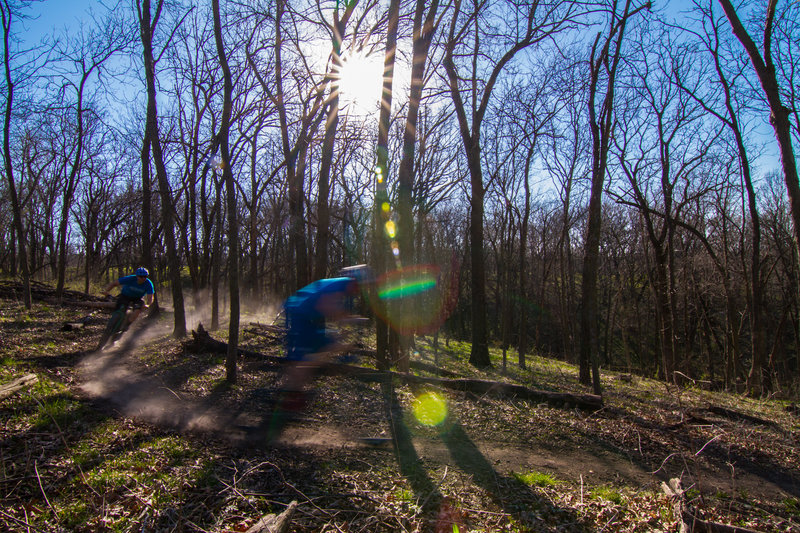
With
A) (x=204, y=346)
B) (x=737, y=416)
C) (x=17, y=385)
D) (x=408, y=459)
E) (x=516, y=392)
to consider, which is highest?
(x=17, y=385)

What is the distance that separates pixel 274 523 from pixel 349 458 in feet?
5.01

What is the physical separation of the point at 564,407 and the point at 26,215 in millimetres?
36811

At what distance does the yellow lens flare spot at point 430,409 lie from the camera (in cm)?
605

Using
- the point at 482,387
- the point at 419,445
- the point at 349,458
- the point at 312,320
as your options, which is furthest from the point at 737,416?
the point at 312,320

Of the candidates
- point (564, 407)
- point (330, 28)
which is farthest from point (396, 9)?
point (564, 407)

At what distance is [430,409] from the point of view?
6531 mm

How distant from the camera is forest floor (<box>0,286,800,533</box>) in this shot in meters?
3.38

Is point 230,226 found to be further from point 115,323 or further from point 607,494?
point 607,494

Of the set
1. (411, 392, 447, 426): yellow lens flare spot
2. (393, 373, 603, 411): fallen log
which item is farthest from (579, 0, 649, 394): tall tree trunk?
(411, 392, 447, 426): yellow lens flare spot

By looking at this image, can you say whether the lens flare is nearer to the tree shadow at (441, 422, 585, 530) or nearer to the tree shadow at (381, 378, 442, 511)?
the tree shadow at (381, 378, 442, 511)

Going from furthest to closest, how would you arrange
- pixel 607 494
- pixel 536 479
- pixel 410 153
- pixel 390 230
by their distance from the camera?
pixel 390 230, pixel 410 153, pixel 536 479, pixel 607 494

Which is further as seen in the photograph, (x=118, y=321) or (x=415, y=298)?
(x=415, y=298)

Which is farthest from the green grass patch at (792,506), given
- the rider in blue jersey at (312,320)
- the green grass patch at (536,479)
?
the rider in blue jersey at (312,320)

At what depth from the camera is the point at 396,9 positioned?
896cm
